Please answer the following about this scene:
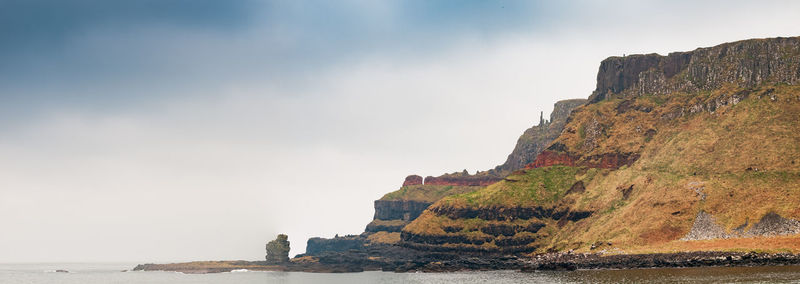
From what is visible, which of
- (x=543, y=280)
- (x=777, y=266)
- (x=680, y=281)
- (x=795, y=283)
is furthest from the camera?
(x=543, y=280)

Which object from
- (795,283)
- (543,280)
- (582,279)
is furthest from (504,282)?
(795,283)

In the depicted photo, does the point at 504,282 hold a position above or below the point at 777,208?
below

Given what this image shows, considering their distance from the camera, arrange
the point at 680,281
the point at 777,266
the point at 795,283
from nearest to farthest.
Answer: the point at 795,283
the point at 680,281
the point at 777,266

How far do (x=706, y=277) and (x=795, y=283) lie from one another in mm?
27589

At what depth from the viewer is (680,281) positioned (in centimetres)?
14525

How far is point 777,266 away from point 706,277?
2961 centimetres

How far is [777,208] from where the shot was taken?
19975cm

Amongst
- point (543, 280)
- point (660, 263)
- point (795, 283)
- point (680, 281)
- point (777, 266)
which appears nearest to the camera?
point (795, 283)

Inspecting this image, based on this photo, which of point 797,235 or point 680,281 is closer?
point 680,281

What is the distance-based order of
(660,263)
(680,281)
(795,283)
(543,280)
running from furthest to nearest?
(660,263)
(543,280)
(680,281)
(795,283)

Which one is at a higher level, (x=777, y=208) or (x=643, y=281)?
(x=777, y=208)

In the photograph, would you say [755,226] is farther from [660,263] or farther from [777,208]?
[660,263]

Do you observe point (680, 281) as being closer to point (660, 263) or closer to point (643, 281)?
point (643, 281)

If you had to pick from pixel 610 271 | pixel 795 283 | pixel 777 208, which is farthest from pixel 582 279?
pixel 777 208
